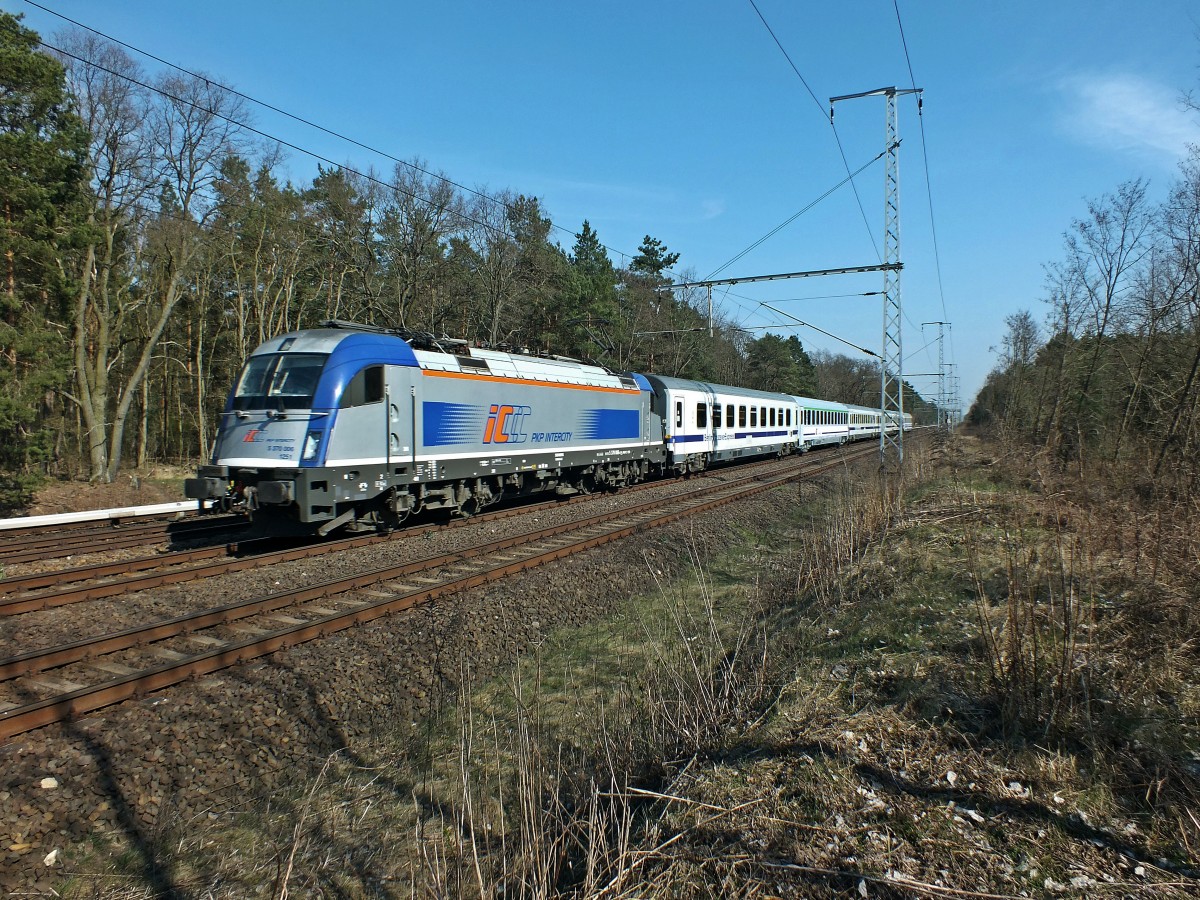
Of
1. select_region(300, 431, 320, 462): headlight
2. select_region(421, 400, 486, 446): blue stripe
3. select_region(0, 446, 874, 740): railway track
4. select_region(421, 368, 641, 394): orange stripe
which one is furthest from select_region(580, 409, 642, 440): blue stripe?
select_region(300, 431, 320, 462): headlight

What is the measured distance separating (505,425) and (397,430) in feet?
9.97

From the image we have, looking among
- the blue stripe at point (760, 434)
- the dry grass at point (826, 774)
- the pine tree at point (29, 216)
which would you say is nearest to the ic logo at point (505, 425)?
the dry grass at point (826, 774)

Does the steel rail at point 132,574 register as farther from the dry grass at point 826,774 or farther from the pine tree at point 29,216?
the pine tree at point 29,216

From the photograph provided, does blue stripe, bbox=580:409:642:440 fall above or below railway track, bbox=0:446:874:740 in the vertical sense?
above

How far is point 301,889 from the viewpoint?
11.3 feet

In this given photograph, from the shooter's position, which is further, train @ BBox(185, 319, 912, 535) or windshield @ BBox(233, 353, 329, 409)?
windshield @ BBox(233, 353, 329, 409)

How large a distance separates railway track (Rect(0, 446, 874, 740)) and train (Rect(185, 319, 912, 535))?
132 centimetres

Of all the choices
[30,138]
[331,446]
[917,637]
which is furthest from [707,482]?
[30,138]

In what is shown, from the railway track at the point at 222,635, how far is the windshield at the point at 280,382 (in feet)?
7.68

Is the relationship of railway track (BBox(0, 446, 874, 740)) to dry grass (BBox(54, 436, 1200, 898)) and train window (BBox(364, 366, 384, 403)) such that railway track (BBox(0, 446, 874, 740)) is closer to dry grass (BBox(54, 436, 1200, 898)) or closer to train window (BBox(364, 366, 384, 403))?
dry grass (BBox(54, 436, 1200, 898))

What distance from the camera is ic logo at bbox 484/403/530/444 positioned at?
13.6 m

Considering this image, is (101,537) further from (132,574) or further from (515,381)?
(515,381)

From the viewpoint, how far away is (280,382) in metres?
10.4

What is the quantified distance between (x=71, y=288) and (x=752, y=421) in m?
23.7
